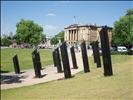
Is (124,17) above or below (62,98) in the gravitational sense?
above

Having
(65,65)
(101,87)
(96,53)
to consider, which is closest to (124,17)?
(96,53)

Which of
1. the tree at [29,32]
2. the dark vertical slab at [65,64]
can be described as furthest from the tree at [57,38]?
the dark vertical slab at [65,64]

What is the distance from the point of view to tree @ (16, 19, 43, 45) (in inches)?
5340

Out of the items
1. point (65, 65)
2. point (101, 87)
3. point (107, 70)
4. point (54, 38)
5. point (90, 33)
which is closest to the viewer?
point (101, 87)

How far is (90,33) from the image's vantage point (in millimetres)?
136750

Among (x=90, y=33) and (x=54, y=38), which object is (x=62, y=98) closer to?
(x=90, y=33)

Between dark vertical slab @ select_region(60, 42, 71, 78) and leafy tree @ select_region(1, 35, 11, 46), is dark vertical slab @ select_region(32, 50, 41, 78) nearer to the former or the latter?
dark vertical slab @ select_region(60, 42, 71, 78)

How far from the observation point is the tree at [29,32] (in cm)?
13562

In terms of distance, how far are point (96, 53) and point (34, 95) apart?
14.6 meters

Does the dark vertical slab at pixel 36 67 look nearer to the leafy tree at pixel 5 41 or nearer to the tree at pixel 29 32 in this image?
the tree at pixel 29 32

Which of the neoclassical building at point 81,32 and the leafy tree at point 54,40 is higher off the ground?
the neoclassical building at point 81,32

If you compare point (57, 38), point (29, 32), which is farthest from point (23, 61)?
point (57, 38)

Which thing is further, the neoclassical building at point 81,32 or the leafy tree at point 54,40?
the leafy tree at point 54,40

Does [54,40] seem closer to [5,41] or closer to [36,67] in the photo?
[5,41]
